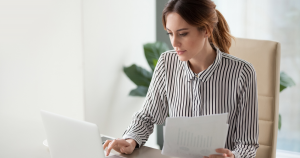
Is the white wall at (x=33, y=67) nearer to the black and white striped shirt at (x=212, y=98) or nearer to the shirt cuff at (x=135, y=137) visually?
the shirt cuff at (x=135, y=137)

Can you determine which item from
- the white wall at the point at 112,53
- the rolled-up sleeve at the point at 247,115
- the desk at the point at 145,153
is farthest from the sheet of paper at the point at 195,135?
the white wall at the point at 112,53

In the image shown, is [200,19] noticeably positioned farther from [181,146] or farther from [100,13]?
[100,13]

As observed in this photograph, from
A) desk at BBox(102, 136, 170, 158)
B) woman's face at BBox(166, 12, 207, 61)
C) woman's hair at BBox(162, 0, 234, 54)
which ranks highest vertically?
woman's hair at BBox(162, 0, 234, 54)

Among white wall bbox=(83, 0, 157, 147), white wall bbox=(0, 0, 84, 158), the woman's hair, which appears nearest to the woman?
the woman's hair

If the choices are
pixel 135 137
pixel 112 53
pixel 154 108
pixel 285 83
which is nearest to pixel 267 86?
pixel 154 108

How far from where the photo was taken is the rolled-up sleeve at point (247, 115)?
1.17 m

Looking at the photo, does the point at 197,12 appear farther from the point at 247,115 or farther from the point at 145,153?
the point at 145,153

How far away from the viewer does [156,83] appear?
4.41 feet

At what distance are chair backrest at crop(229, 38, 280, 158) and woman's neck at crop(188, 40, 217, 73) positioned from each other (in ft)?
0.78

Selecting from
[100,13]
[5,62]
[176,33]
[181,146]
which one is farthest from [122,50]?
[181,146]

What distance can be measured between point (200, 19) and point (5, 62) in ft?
2.99

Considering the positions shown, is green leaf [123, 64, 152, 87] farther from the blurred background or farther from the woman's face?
the woman's face

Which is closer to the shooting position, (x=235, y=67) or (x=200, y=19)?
(x=200, y=19)

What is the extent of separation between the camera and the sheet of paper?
847 millimetres
